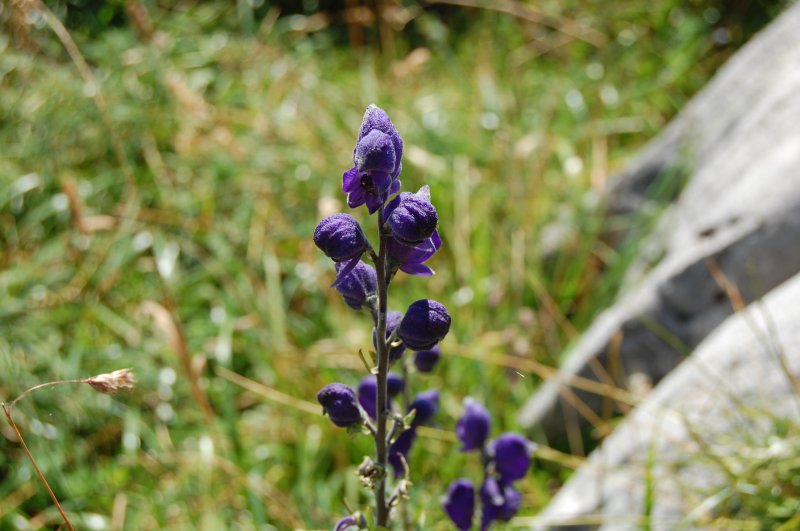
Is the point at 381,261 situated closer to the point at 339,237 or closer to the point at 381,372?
the point at 339,237

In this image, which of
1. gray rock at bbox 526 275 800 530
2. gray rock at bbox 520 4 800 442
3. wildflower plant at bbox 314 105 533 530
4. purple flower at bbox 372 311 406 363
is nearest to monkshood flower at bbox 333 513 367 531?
wildflower plant at bbox 314 105 533 530

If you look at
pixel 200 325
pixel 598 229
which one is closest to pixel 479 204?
pixel 598 229

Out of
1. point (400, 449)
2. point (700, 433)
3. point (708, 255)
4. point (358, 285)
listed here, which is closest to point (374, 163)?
point (358, 285)

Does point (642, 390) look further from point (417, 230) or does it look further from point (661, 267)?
point (417, 230)

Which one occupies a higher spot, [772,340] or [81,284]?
[81,284]

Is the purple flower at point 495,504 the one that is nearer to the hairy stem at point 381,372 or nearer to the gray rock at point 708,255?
the hairy stem at point 381,372

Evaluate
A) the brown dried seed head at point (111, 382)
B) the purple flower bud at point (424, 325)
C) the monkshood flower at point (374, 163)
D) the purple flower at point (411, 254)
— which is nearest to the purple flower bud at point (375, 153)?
the monkshood flower at point (374, 163)

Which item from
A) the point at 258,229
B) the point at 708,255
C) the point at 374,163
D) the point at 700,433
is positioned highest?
the point at 258,229
